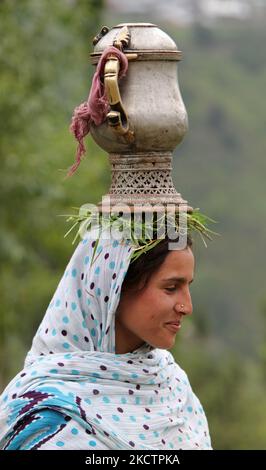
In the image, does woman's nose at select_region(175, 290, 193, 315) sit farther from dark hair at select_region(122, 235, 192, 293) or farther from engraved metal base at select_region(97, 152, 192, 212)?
engraved metal base at select_region(97, 152, 192, 212)

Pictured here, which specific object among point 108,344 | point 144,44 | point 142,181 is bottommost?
point 108,344

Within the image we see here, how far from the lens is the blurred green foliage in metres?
20.9

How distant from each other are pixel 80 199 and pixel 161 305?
17.8 meters

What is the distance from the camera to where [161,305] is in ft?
21.2

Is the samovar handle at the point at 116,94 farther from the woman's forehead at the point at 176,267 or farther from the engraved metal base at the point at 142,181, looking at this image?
the woman's forehead at the point at 176,267

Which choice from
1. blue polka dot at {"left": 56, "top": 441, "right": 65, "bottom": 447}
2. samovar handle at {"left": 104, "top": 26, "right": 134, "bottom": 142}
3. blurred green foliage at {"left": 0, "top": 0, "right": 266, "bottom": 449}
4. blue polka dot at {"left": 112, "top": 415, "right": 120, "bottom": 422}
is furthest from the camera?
blurred green foliage at {"left": 0, "top": 0, "right": 266, "bottom": 449}

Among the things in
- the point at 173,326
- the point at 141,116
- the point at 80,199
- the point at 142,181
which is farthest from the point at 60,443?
the point at 80,199

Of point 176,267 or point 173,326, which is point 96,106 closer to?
point 176,267

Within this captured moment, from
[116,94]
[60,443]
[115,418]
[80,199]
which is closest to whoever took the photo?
[60,443]

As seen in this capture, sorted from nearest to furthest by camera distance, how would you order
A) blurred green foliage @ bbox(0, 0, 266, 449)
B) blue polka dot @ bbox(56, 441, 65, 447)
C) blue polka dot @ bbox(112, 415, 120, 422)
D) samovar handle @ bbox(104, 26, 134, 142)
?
blue polka dot @ bbox(56, 441, 65, 447) → samovar handle @ bbox(104, 26, 134, 142) → blue polka dot @ bbox(112, 415, 120, 422) → blurred green foliage @ bbox(0, 0, 266, 449)

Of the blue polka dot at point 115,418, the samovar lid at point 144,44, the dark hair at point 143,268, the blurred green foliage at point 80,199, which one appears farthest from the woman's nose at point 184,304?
the samovar lid at point 144,44

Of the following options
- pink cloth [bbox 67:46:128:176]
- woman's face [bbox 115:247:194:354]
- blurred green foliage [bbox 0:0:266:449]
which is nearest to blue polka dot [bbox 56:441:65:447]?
woman's face [bbox 115:247:194:354]

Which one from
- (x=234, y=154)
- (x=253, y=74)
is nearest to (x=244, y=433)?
(x=234, y=154)

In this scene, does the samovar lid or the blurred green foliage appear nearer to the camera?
the samovar lid
